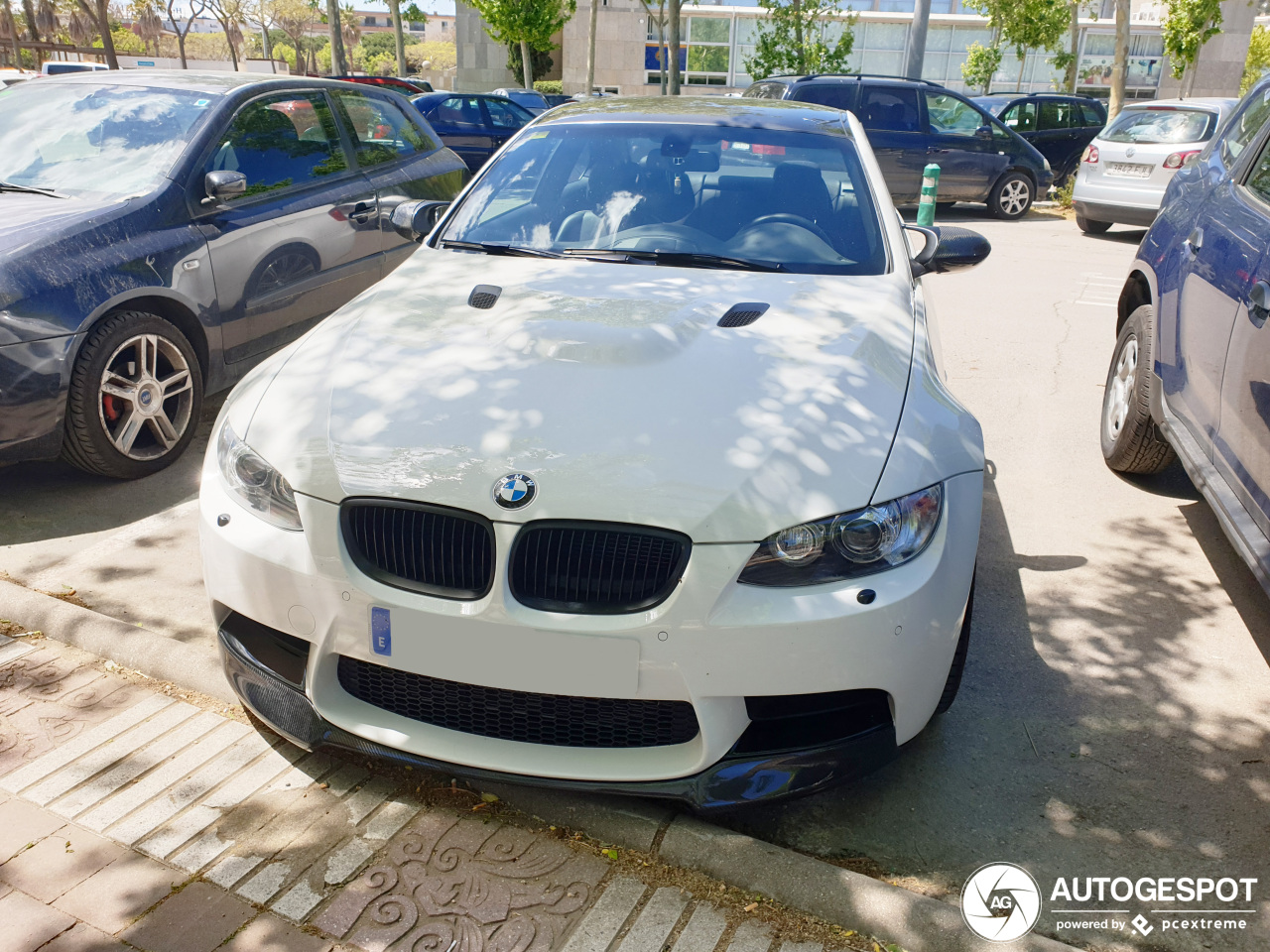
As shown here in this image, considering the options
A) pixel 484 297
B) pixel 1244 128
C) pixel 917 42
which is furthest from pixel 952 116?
pixel 484 297

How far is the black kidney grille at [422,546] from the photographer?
2.34m

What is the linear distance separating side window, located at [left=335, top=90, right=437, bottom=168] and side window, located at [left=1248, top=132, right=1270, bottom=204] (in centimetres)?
457

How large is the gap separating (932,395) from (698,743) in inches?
46.1

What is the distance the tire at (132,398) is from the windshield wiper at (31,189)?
75 cm

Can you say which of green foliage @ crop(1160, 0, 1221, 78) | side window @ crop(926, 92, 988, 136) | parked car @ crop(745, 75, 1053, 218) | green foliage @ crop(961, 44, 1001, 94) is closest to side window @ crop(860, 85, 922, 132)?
parked car @ crop(745, 75, 1053, 218)

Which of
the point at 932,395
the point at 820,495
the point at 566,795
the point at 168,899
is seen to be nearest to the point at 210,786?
the point at 168,899

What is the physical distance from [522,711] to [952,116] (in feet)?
46.8

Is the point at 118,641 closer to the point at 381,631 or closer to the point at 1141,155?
the point at 381,631

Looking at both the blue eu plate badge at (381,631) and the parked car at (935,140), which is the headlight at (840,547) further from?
the parked car at (935,140)

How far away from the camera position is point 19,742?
288 centimetres

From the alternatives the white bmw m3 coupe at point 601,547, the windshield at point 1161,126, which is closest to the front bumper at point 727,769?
the white bmw m3 coupe at point 601,547

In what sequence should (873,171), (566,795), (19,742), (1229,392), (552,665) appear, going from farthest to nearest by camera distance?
(873,171) → (1229,392) → (19,742) → (566,795) → (552,665)

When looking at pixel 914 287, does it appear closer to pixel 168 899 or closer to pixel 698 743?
pixel 698 743

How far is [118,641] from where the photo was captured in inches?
130
